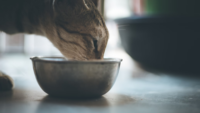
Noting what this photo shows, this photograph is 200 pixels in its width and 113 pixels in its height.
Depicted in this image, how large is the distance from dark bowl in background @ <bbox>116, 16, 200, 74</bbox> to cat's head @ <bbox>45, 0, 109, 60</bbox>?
898 millimetres

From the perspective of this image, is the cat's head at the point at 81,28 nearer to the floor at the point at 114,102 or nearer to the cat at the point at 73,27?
the cat at the point at 73,27

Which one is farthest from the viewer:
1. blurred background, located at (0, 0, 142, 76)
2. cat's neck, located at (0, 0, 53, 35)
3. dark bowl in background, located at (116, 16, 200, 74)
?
blurred background, located at (0, 0, 142, 76)

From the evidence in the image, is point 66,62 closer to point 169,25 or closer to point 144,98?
point 144,98

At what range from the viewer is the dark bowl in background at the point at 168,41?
1.77m

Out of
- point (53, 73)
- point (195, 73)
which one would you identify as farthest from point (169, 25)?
point (53, 73)

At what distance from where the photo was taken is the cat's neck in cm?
110

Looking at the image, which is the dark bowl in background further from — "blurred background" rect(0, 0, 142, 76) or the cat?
"blurred background" rect(0, 0, 142, 76)

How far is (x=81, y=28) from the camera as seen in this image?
0.97 m

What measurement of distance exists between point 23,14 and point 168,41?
1.15m

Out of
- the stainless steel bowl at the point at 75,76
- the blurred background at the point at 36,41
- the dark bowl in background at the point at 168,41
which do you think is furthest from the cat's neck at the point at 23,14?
the blurred background at the point at 36,41

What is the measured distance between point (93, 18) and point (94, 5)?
0.12m

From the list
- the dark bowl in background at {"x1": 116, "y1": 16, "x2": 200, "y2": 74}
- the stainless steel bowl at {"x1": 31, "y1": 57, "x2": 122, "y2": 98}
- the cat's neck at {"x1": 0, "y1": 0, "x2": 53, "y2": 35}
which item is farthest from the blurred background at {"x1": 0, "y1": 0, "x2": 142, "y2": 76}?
the stainless steel bowl at {"x1": 31, "y1": 57, "x2": 122, "y2": 98}

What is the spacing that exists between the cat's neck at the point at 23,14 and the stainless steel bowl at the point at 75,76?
11.2 inches

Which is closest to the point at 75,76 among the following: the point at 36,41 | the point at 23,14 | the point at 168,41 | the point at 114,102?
the point at 114,102
